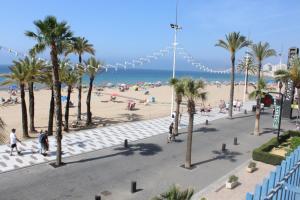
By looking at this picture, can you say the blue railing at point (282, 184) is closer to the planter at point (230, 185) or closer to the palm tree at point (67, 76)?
the planter at point (230, 185)

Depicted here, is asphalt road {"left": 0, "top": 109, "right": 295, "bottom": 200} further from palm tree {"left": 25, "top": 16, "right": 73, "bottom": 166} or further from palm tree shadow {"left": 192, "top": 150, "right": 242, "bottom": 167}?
palm tree {"left": 25, "top": 16, "right": 73, "bottom": 166}

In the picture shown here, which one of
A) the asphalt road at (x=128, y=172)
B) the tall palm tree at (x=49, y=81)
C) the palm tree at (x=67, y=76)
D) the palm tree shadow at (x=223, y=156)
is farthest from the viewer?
the palm tree at (x=67, y=76)

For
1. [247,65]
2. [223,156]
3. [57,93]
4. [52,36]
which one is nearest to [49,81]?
[57,93]

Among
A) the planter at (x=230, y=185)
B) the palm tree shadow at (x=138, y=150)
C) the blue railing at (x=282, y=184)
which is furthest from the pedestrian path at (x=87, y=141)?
the blue railing at (x=282, y=184)

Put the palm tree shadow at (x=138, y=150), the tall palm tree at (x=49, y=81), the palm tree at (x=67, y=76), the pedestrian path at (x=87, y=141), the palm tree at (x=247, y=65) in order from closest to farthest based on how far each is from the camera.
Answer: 1. the pedestrian path at (x=87, y=141)
2. the palm tree shadow at (x=138, y=150)
3. the tall palm tree at (x=49, y=81)
4. the palm tree at (x=67, y=76)
5. the palm tree at (x=247, y=65)

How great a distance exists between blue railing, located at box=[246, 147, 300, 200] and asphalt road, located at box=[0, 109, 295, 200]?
250 inches

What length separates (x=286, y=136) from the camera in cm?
2555

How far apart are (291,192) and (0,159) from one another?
15.8 metres

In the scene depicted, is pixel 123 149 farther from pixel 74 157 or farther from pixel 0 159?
pixel 0 159

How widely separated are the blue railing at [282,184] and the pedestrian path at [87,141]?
13.7 meters

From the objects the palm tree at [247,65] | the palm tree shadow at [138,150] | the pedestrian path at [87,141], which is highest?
the palm tree at [247,65]

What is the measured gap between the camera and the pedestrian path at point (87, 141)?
1847 cm

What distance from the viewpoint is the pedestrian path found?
60.6 ft

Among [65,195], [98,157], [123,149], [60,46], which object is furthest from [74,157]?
[60,46]
